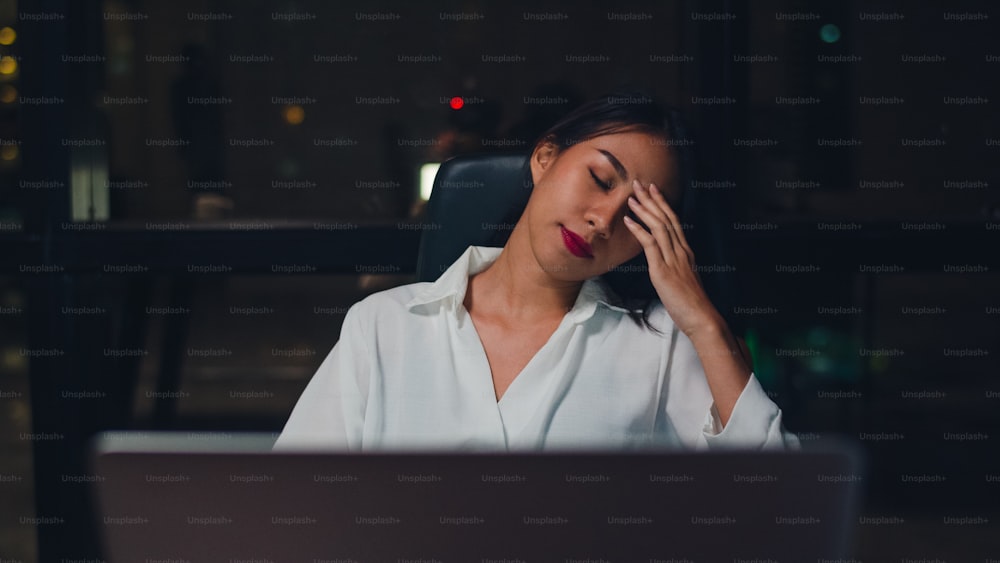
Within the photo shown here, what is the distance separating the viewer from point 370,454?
2.03 feet

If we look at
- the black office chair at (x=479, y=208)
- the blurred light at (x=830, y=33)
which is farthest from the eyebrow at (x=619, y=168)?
the blurred light at (x=830, y=33)

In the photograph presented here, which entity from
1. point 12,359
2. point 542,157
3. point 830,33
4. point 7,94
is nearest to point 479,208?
point 542,157

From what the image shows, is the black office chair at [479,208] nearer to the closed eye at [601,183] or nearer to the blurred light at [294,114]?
the closed eye at [601,183]

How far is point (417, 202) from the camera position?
2.95 metres

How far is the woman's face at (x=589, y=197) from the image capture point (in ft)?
5.16

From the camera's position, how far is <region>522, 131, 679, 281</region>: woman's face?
5.16 ft

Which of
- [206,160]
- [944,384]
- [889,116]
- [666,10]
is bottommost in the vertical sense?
[944,384]

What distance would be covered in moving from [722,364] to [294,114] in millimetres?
7517

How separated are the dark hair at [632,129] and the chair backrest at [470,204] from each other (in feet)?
0.11

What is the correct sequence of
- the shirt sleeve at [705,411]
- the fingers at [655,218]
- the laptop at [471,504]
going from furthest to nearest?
Result: the fingers at [655,218] → the shirt sleeve at [705,411] → the laptop at [471,504]

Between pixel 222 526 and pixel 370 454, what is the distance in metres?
0.11

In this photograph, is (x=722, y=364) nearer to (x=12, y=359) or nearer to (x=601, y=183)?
(x=601, y=183)

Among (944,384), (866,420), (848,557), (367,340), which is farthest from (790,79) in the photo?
(848,557)

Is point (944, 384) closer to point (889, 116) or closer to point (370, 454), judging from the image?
point (889, 116)
